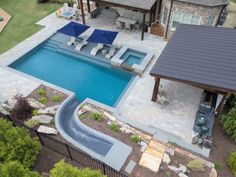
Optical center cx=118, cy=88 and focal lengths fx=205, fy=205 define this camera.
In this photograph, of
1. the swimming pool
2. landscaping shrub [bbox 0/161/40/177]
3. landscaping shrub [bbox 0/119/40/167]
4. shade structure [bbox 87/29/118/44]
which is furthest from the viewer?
shade structure [bbox 87/29/118/44]

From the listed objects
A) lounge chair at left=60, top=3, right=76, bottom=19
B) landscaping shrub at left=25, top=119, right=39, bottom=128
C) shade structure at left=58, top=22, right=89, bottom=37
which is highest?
shade structure at left=58, top=22, right=89, bottom=37

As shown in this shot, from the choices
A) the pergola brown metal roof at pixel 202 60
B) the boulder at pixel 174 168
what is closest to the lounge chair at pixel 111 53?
the pergola brown metal roof at pixel 202 60

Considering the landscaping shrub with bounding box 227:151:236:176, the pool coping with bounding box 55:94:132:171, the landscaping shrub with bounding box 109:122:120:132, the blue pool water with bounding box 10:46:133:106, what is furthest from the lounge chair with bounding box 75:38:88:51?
the landscaping shrub with bounding box 227:151:236:176

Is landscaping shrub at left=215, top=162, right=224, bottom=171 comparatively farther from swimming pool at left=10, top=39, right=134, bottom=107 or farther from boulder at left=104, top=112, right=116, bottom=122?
swimming pool at left=10, top=39, right=134, bottom=107

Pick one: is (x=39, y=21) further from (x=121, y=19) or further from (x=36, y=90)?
(x=36, y=90)

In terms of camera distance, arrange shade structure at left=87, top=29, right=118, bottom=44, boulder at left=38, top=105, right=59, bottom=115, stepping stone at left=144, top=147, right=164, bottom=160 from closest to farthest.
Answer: stepping stone at left=144, top=147, right=164, bottom=160 < boulder at left=38, top=105, right=59, bottom=115 < shade structure at left=87, top=29, right=118, bottom=44

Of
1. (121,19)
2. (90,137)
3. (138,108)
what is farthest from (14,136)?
(121,19)

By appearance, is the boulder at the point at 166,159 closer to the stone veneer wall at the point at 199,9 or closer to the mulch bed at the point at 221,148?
the mulch bed at the point at 221,148

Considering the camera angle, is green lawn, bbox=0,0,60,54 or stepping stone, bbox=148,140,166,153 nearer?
stepping stone, bbox=148,140,166,153

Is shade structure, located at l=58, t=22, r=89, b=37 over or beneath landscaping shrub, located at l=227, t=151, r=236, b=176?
over
